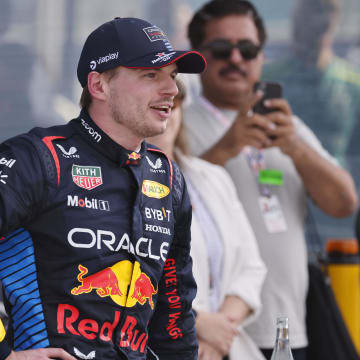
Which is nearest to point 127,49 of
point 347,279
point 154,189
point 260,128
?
point 154,189

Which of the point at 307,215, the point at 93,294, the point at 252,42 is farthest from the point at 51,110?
the point at 93,294

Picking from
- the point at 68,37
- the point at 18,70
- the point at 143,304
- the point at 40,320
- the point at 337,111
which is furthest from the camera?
the point at 337,111

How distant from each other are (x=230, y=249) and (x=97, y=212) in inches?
42.1

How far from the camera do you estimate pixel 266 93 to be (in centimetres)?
292

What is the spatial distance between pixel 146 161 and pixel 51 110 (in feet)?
4.63

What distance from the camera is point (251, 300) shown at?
2.49 m

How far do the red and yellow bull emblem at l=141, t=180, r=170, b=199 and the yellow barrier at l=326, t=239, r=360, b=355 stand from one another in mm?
2024

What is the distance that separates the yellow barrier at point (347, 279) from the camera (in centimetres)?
349

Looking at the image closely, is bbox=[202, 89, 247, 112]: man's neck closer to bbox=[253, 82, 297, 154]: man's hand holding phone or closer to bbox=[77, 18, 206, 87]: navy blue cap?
bbox=[253, 82, 297, 154]: man's hand holding phone

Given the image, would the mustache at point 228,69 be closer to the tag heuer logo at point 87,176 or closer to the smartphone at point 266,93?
the smartphone at point 266,93

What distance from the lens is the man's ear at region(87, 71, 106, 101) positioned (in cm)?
156

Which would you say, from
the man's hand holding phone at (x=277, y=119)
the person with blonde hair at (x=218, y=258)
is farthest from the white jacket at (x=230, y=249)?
the man's hand holding phone at (x=277, y=119)

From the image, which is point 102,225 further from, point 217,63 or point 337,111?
point 337,111

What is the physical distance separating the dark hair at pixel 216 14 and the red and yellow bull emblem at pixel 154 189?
1526 mm
